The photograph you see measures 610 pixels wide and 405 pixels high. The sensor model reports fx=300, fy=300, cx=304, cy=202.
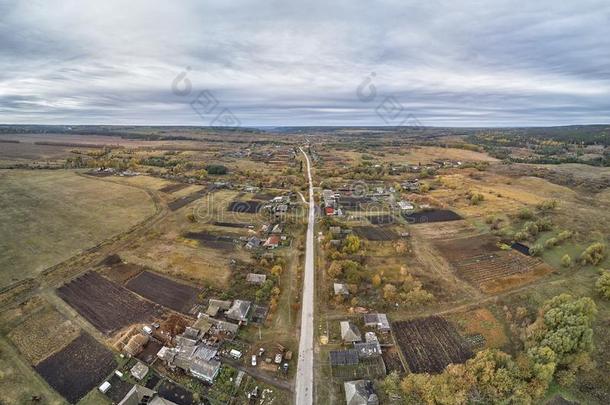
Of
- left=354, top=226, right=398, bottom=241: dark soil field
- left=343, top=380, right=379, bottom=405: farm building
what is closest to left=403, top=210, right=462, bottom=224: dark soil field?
left=354, top=226, right=398, bottom=241: dark soil field

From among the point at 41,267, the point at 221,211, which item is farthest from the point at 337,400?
the point at 221,211

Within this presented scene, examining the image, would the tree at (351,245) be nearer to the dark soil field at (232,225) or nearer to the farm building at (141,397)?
the dark soil field at (232,225)

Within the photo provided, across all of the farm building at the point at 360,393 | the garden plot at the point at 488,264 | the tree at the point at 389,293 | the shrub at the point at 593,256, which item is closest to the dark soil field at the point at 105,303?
the farm building at the point at 360,393

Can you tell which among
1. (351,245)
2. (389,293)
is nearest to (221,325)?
(389,293)

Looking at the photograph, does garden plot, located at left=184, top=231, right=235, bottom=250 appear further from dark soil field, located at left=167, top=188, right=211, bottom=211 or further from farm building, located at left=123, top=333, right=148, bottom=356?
farm building, located at left=123, top=333, right=148, bottom=356

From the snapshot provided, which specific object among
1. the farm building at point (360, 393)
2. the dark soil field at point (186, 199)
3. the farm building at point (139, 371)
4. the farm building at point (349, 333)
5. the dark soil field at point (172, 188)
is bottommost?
the farm building at point (360, 393)

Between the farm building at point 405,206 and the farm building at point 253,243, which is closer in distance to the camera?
the farm building at point 253,243

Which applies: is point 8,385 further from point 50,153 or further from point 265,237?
point 50,153

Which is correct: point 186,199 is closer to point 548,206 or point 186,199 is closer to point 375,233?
point 375,233
